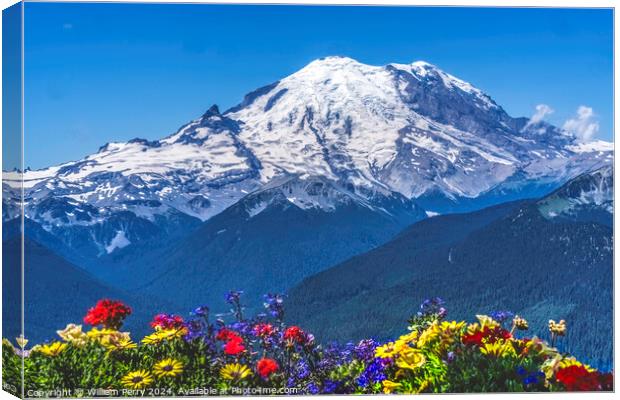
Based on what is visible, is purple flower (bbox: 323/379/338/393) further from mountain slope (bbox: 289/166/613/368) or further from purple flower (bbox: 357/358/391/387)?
mountain slope (bbox: 289/166/613/368)

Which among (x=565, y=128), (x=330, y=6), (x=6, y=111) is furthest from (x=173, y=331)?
(x=565, y=128)

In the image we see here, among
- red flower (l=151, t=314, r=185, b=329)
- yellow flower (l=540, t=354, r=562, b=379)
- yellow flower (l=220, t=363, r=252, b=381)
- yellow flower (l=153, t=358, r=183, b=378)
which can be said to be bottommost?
yellow flower (l=540, t=354, r=562, b=379)

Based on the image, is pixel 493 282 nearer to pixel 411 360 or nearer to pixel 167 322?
pixel 411 360

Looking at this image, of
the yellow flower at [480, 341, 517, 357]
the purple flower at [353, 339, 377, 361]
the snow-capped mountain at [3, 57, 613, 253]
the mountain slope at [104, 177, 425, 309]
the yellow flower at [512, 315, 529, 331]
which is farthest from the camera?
the snow-capped mountain at [3, 57, 613, 253]

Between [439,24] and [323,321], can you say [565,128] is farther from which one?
[323,321]

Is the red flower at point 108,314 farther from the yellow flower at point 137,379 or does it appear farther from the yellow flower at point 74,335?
the yellow flower at point 137,379

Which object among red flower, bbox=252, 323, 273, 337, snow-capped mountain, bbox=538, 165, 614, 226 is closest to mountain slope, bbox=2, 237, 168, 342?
red flower, bbox=252, 323, 273, 337

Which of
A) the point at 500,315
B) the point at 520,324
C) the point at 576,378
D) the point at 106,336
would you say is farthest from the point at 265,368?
the point at 576,378

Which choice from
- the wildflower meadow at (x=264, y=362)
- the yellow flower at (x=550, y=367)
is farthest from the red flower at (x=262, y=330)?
the yellow flower at (x=550, y=367)
